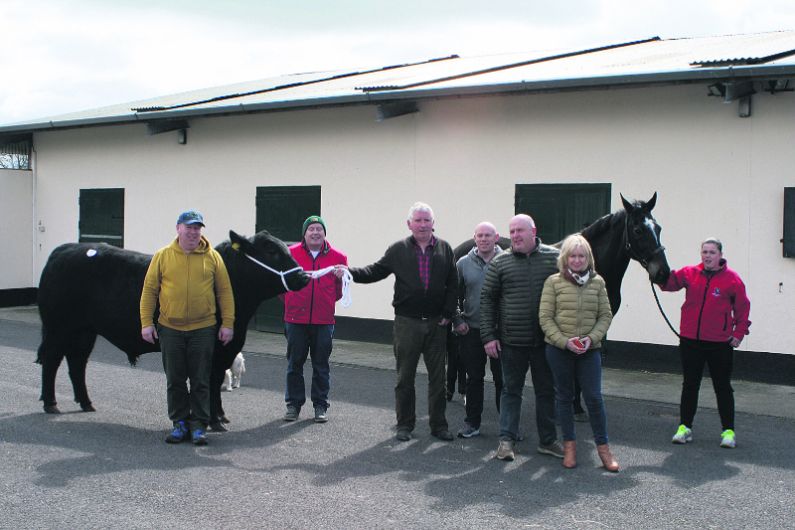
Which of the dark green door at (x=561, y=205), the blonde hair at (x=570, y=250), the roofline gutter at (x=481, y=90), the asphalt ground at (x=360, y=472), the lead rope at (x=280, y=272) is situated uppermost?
the roofline gutter at (x=481, y=90)

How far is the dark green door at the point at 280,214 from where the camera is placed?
14.4m

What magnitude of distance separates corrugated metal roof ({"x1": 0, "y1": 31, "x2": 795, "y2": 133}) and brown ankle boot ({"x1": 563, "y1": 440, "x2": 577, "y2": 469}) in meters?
5.17

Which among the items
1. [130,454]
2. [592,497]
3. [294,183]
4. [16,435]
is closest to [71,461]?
[130,454]

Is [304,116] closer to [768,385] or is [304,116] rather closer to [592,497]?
[768,385]

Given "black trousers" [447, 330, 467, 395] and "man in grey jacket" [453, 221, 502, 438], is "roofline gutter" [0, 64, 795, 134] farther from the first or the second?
"man in grey jacket" [453, 221, 502, 438]

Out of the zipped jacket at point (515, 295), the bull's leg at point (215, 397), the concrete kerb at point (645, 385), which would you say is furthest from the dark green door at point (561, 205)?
the bull's leg at point (215, 397)

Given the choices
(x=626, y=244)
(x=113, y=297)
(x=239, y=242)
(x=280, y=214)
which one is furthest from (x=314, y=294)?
(x=280, y=214)

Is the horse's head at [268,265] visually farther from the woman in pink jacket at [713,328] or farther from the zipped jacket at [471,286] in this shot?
the woman in pink jacket at [713,328]

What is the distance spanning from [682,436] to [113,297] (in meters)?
5.01

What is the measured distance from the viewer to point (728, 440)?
720 centimetres

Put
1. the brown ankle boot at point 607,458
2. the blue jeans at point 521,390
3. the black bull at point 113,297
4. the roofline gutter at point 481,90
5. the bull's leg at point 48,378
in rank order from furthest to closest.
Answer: the roofline gutter at point 481,90 → the bull's leg at point 48,378 → the black bull at point 113,297 → the blue jeans at point 521,390 → the brown ankle boot at point 607,458

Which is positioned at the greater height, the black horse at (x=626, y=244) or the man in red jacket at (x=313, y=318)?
the black horse at (x=626, y=244)

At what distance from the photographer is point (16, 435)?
7188 millimetres

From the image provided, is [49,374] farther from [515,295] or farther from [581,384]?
[581,384]
